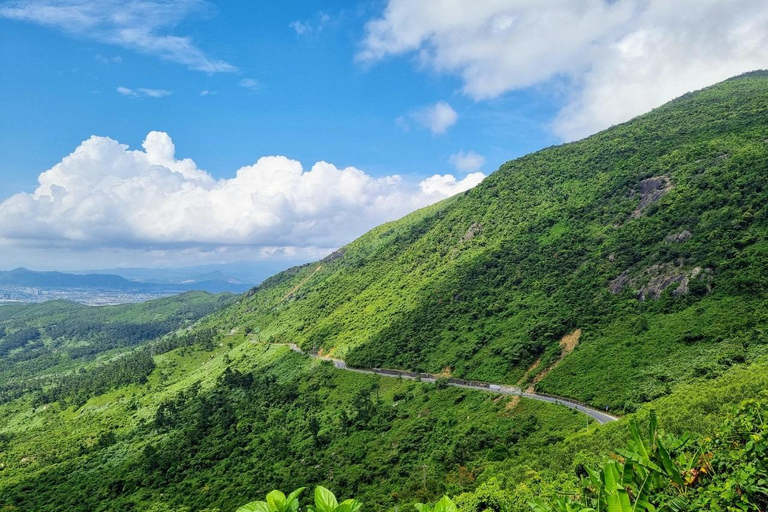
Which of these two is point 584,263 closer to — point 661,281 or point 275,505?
point 661,281

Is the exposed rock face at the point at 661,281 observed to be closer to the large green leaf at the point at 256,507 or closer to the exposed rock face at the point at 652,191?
the exposed rock face at the point at 652,191

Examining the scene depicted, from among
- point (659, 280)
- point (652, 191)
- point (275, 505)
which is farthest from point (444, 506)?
point (652, 191)

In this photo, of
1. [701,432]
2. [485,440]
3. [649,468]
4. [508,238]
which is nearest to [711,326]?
[485,440]

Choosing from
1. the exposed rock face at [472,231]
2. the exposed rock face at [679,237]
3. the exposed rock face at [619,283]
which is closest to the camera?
the exposed rock face at [679,237]

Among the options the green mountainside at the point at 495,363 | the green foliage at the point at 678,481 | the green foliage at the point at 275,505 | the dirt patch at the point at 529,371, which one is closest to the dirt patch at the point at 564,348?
the green mountainside at the point at 495,363

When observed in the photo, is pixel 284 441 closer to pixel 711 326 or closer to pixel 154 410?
pixel 154 410

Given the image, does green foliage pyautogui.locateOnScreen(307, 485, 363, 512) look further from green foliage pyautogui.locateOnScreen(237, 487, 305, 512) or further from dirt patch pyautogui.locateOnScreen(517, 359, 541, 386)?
dirt patch pyautogui.locateOnScreen(517, 359, 541, 386)
